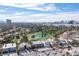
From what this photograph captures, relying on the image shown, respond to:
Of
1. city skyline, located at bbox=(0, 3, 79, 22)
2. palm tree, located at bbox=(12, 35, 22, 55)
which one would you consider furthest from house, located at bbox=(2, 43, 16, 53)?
city skyline, located at bbox=(0, 3, 79, 22)

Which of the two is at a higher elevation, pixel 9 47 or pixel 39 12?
pixel 39 12

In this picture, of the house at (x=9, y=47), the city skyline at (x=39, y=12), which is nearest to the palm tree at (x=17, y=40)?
the house at (x=9, y=47)

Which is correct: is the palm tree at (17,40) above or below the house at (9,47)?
above

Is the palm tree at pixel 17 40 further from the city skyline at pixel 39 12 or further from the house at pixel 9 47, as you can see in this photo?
the city skyline at pixel 39 12

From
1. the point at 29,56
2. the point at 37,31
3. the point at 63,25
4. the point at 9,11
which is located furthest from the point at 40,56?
the point at 9,11

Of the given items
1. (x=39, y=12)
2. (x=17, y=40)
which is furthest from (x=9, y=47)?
(x=39, y=12)

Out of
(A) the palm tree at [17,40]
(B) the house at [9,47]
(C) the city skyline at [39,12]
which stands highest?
(C) the city skyline at [39,12]

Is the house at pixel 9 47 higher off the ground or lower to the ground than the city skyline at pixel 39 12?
lower

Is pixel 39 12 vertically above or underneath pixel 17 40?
above

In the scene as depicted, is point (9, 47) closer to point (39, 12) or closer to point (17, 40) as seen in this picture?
point (17, 40)
